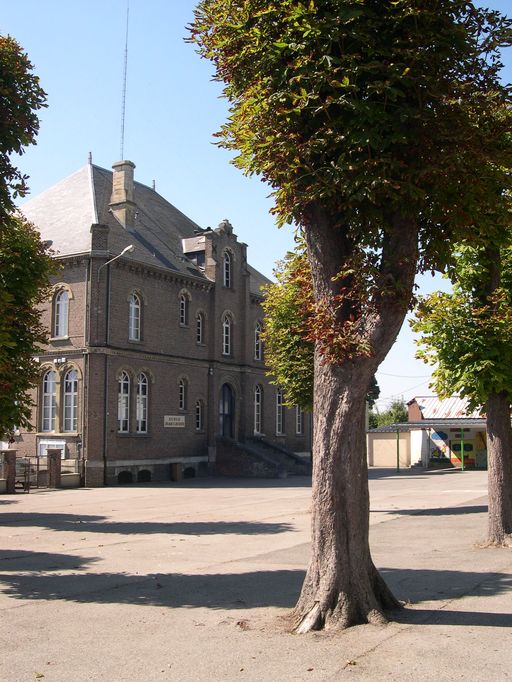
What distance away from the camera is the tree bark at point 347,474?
24.9ft

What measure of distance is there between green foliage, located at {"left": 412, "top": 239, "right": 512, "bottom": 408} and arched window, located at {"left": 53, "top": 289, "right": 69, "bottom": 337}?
22065mm

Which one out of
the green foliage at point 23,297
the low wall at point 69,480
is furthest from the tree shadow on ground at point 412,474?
the green foliage at point 23,297

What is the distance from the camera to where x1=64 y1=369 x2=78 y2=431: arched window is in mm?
32250

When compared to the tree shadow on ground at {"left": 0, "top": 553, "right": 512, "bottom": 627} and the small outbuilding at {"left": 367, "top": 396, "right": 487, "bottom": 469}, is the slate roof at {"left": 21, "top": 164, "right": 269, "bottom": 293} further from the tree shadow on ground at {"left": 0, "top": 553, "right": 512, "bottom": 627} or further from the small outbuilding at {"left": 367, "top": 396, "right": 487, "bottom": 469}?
the tree shadow on ground at {"left": 0, "top": 553, "right": 512, "bottom": 627}

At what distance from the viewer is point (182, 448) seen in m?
36.9

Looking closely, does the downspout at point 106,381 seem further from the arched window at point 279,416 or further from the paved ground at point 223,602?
the arched window at point 279,416

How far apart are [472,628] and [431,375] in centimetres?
700

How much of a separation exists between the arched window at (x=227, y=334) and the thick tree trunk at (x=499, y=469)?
27790 millimetres

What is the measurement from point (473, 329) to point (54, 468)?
20.5m

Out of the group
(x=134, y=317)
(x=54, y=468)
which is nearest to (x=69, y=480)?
(x=54, y=468)

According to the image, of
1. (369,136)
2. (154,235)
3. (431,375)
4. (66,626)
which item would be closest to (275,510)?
(431,375)

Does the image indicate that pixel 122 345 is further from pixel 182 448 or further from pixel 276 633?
pixel 276 633

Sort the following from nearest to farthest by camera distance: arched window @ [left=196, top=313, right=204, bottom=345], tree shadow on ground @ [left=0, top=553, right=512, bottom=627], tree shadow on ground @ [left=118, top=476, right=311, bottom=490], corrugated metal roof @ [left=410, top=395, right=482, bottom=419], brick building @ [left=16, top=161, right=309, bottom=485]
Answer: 1. tree shadow on ground @ [left=0, top=553, right=512, bottom=627]
2. tree shadow on ground @ [left=118, top=476, right=311, bottom=490]
3. brick building @ [left=16, top=161, right=309, bottom=485]
4. arched window @ [left=196, top=313, right=204, bottom=345]
5. corrugated metal roof @ [left=410, top=395, right=482, bottom=419]

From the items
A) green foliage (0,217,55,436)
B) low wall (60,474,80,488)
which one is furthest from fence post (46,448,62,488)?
green foliage (0,217,55,436)
